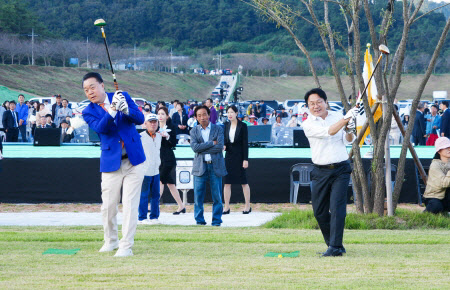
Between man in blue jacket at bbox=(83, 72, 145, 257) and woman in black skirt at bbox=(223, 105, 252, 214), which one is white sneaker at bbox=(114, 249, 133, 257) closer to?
man in blue jacket at bbox=(83, 72, 145, 257)

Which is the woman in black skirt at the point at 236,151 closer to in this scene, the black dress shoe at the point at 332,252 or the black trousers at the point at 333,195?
the black trousers at the point at 333,195

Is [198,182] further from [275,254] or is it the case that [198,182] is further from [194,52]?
[194,52]

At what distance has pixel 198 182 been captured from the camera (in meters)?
10.9

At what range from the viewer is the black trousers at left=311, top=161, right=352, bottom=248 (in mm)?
6812

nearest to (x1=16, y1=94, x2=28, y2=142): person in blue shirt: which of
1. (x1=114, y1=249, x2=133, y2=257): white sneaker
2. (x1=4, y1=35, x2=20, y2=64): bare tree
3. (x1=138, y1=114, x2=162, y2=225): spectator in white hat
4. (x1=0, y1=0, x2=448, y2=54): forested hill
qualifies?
(x1=138, y1=114, x2=162, y2=225): spectator in white hat

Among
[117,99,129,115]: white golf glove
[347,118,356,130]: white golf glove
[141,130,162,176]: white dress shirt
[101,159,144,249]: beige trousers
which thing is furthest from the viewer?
[141,130,162,176]: white dress shirt

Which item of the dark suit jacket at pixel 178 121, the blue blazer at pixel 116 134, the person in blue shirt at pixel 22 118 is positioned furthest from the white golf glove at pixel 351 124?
the person in blue shirt at pixel 22 118

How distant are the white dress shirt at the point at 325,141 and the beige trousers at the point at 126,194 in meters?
1.76

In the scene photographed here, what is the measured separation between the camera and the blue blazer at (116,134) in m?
6.77

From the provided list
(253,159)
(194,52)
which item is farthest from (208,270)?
(194,52)

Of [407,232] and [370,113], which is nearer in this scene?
[407,232]

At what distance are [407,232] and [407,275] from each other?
3.91m

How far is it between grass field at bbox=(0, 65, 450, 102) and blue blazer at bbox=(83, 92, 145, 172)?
2414 inches

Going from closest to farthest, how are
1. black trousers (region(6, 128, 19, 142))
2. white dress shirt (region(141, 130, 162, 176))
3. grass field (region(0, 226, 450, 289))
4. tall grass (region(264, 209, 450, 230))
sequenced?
grass field (region(0, 226, 450, 289)) < tall grass (region(264, 209, 450, 230)) < white dress shirt (region(141, 130, 162, 176)) < black trousers (region(6, 128, 19, 142))
